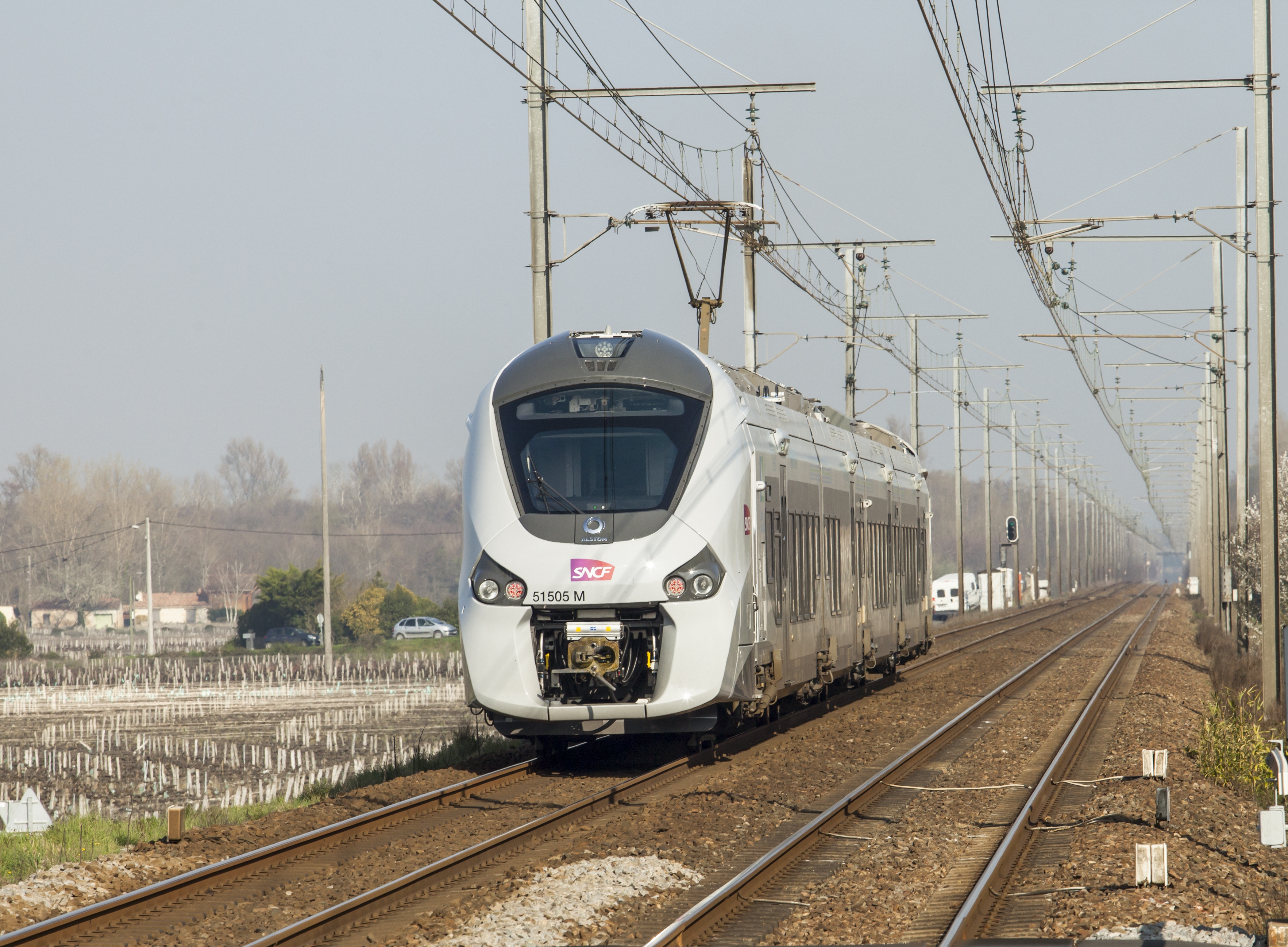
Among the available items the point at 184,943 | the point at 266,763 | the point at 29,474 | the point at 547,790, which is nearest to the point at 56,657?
the point at 266,763

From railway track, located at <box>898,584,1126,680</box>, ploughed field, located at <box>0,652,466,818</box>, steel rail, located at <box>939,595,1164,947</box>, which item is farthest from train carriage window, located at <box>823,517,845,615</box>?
railway track, located at <box>898,584,1126,680</box>

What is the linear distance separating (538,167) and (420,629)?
182 ft

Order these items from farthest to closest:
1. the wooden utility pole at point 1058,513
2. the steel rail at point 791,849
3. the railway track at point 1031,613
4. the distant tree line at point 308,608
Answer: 1. the wooden utility pole at point 1058,513
2. the distant tree line at point 308,608
3. the railway track at point 1031,613
4. the steel rail at point 791,849

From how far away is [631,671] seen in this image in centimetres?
1362

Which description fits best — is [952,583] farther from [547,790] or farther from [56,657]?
[547,790]

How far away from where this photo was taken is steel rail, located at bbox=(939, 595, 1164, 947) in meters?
8.32

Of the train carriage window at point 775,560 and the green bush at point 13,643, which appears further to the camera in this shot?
the green bush at point 13,643

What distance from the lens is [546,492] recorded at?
46.1 ft

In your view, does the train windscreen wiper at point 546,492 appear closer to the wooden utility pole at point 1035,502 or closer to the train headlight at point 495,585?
the train headlight at point 495,585

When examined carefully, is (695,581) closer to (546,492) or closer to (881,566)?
(546,492)

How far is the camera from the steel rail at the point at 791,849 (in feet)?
26.9

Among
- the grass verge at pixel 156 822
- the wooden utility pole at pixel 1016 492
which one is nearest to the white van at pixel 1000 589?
the wooden utility pole at pixel 1016 492

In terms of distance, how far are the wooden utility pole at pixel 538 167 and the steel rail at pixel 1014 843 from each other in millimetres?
8361

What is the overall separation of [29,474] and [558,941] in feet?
419
